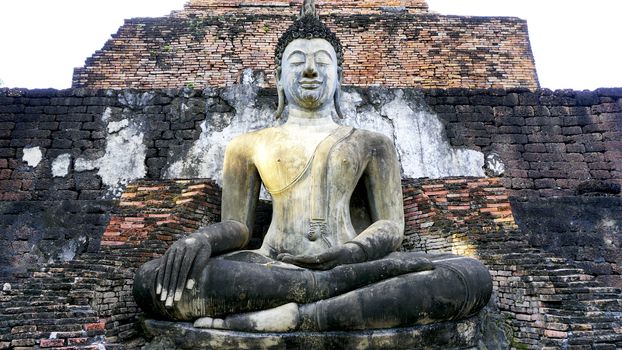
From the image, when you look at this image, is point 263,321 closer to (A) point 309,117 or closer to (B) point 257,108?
(A) point 309,117

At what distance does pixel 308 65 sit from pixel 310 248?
1496 mm

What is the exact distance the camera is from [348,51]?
11609 millimetres

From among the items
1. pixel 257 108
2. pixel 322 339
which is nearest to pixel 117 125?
pixel 257 108

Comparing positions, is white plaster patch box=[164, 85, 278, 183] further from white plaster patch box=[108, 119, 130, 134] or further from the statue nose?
the statue nose

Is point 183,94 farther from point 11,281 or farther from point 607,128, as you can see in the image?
point 607,128

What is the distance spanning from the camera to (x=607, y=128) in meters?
6.30

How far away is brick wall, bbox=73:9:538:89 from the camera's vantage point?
11.2 meters

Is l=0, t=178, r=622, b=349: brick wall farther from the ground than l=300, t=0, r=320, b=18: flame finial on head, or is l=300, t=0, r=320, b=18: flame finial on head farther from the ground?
l=300, t=0, r=320, b=18: flame finial on head

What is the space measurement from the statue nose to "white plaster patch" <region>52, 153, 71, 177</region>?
279 cm

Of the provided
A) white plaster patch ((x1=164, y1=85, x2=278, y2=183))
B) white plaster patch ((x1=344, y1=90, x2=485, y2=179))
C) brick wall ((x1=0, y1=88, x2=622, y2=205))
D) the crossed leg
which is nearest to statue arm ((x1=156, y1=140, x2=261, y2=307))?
the crossed leg

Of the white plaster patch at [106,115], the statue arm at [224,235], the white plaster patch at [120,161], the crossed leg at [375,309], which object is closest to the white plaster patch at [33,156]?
the white plaster patch at [120,161]

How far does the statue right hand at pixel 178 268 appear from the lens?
3.57 m

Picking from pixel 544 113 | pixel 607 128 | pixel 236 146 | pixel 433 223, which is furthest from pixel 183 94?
pixel 607 128

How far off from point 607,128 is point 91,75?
897cm
